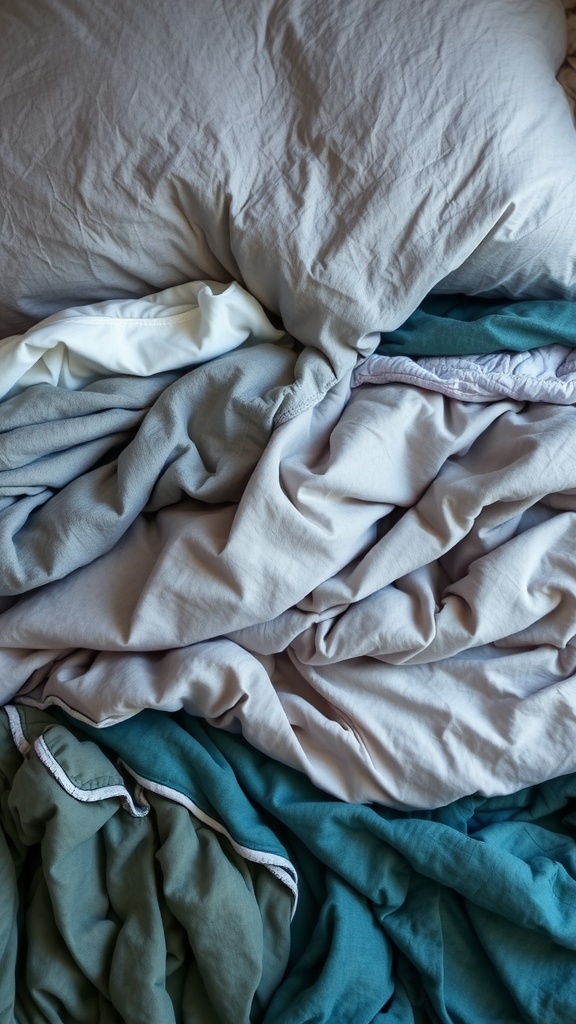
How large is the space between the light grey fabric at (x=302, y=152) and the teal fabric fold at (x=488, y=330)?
2 cm

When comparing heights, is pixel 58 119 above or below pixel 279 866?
above

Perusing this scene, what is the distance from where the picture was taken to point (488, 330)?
0.72m

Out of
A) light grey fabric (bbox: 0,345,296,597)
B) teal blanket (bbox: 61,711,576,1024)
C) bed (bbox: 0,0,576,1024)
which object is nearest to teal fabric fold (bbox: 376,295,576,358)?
bed (bbox: 0,0,576,1024)

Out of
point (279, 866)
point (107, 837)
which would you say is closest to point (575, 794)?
point (279, 866)

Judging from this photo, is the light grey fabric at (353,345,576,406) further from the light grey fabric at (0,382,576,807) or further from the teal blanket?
the teal blanket

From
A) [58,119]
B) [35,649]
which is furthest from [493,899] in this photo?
[58,119]

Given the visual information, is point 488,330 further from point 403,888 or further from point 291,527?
point 403,888

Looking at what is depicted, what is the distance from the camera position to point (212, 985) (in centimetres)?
64

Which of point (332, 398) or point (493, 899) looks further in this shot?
point (332, 398)

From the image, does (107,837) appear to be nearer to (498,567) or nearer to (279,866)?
(279,866)

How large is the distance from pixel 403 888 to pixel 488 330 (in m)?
0.46

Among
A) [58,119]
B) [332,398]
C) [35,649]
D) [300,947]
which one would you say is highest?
[58,119]

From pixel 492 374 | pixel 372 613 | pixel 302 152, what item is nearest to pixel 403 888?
pixel 372 613

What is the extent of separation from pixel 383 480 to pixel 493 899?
0.33m
